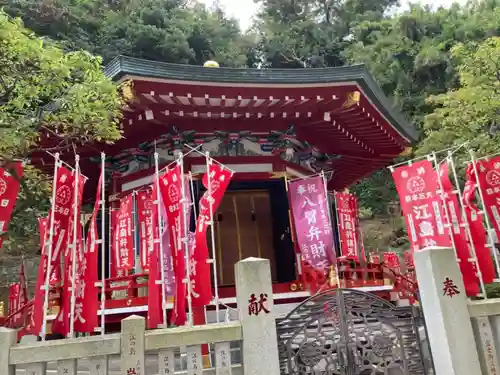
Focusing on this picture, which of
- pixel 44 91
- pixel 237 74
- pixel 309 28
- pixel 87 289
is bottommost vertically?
pixel 87 289

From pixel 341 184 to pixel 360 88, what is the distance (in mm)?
6873

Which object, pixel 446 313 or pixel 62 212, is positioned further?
pixel 62 212

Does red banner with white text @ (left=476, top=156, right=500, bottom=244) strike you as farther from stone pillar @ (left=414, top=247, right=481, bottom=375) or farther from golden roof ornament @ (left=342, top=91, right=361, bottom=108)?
golden roof ornament @ (left=342, top=91, right=361, bottom=108)

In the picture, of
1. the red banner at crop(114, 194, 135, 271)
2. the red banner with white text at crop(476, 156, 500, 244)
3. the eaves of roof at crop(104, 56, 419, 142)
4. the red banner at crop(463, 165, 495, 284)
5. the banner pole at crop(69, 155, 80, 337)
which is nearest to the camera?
the banner pole at crop(69, 155, 80, 337)

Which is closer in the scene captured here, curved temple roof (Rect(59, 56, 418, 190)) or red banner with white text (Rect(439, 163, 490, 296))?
red banner with white text (Rect(439, 163, 490, 296))

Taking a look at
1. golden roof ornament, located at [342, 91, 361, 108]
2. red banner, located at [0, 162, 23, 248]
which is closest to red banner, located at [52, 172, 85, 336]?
red banner, located at [0, 162, 23, 248]

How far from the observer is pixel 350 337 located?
4.56 meters

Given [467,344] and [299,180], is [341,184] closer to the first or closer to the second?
[299,180]

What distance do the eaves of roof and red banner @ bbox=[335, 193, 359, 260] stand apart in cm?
261

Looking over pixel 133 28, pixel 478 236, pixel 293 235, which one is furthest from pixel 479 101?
pixel 133 28

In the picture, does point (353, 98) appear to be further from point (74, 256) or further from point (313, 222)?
point (74, 256)

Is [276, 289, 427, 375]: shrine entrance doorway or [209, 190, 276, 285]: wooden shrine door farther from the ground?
[209, 190, 276, 285]: wooden shrine door

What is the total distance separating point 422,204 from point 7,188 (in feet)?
19.5

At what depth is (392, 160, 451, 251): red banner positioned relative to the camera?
6.76 m
